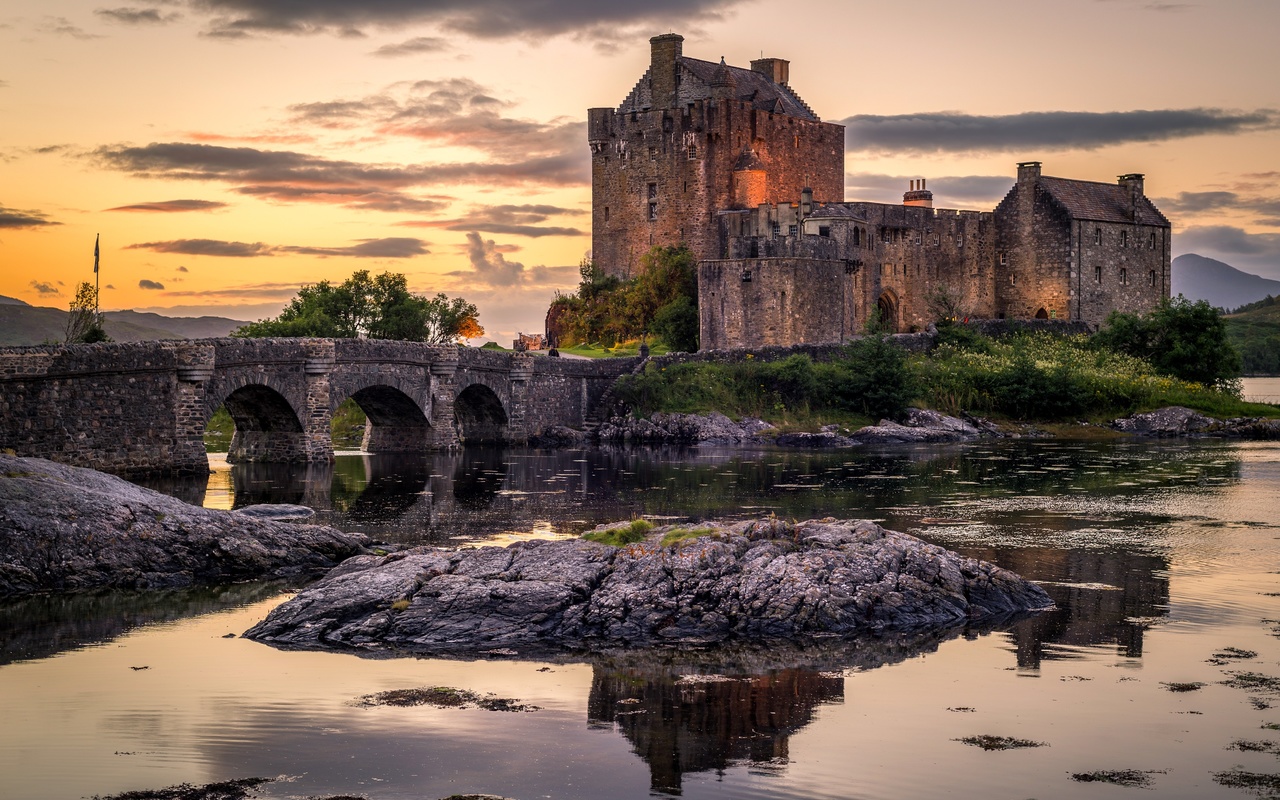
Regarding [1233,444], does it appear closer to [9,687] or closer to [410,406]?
[410,406]

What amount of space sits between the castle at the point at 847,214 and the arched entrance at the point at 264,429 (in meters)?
29.2

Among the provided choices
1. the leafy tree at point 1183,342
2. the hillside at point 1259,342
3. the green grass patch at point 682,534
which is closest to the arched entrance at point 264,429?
the green grass patch at point 682,534

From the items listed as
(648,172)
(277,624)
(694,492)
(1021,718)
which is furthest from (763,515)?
(648,172)

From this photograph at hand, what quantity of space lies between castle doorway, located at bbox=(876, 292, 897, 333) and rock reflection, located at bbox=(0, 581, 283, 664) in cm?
5300

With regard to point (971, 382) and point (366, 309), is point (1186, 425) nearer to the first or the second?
point (971, 382)

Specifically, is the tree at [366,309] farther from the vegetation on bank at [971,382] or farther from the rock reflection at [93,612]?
the rock reflection at [93,612]

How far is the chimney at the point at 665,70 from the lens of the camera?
70188mm

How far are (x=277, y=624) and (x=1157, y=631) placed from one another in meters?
9.48

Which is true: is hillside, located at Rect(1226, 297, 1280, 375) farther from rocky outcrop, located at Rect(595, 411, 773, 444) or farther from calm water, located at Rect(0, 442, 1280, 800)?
calm water, located at Rect(0, 442, 1280, 800)

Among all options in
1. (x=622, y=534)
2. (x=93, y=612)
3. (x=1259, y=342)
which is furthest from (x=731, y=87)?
(x=1259, y=342)

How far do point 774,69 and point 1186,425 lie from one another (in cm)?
3255

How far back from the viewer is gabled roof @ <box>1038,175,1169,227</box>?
70.8 m

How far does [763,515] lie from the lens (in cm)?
2603

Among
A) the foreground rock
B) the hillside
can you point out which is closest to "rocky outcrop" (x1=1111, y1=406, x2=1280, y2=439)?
the foreground rock
